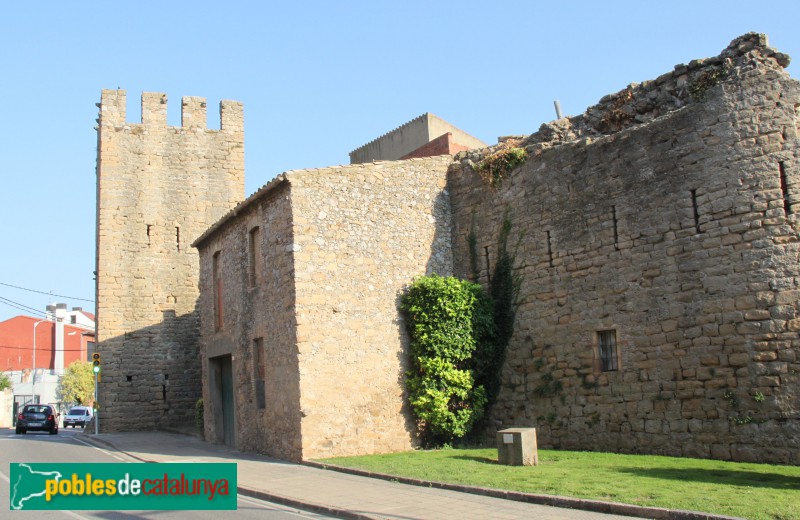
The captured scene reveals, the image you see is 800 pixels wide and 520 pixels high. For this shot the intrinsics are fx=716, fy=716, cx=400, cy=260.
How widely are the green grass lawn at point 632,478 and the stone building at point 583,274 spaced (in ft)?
3.32

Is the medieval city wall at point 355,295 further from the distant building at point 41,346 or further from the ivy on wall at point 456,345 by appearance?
the distant building at point 41,346

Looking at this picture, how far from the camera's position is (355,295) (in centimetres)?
1484

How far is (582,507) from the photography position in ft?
27.2

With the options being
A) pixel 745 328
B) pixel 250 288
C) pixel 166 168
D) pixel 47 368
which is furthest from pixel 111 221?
pixel 47 368

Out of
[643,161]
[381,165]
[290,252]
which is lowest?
[290,252]

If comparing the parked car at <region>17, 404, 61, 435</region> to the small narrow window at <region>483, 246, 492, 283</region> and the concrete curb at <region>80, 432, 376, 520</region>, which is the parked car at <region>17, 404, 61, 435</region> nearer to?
the small narrow window at <region>483, 246, 492, 283</region>

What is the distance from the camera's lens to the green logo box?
30.1ft

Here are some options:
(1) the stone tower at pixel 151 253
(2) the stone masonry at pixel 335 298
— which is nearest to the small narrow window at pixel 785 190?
(2) the stone masonry at pixel 335 298

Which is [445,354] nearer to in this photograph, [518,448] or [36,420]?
[518,448]

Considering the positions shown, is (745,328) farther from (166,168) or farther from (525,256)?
(166,168)

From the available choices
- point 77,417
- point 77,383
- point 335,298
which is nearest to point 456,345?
point 335,298

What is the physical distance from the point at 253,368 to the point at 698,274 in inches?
380

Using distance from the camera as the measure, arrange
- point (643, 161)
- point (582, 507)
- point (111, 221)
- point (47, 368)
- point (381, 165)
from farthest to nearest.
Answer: point (47, 368), point (111, 221), point (381, 165), point (643, 161), point (582, 507)

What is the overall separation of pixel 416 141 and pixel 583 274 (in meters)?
11.7
